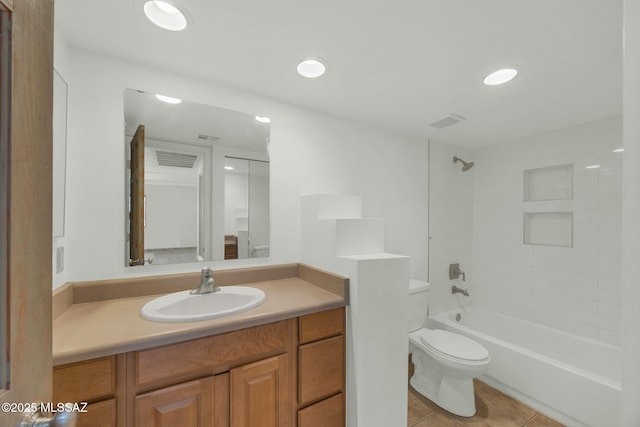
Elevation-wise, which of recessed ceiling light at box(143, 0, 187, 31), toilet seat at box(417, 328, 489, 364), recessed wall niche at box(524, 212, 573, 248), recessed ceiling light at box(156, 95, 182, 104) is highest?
recessed ceiling light at box(143, 0, 187, 31)

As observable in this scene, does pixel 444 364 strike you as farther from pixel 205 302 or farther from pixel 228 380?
pixel 205 302

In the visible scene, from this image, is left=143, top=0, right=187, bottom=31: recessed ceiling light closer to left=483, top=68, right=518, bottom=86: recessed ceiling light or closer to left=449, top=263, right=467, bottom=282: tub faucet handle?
left=483, top=68, right=518, bottom=86: recessed ceiling light

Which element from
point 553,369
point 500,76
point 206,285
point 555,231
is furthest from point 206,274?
point 555,231

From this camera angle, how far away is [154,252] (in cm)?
141

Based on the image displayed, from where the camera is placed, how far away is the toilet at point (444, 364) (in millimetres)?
1653

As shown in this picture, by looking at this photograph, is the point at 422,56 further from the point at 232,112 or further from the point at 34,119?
the point at 34,119

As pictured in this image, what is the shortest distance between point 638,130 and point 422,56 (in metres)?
1.12

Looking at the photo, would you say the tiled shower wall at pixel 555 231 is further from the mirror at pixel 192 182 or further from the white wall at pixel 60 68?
the white wall at pixel 60 68

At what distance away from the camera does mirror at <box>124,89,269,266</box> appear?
1.36 meters

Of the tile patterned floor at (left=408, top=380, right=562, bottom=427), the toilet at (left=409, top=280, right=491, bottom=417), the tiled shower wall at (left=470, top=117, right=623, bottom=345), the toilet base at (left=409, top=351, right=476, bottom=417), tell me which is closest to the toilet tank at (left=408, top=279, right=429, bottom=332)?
the toilet at (left=409, top=280, right=491, bottom=417)

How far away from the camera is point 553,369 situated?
5.52ft

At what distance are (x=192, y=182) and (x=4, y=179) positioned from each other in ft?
3.94

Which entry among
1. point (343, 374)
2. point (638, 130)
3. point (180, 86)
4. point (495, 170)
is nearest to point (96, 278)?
point (180, 86)

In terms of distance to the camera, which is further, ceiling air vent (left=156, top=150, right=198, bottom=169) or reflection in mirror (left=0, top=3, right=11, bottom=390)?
ceiling air vent (left=156, top=150, right=198, bottom=169)
